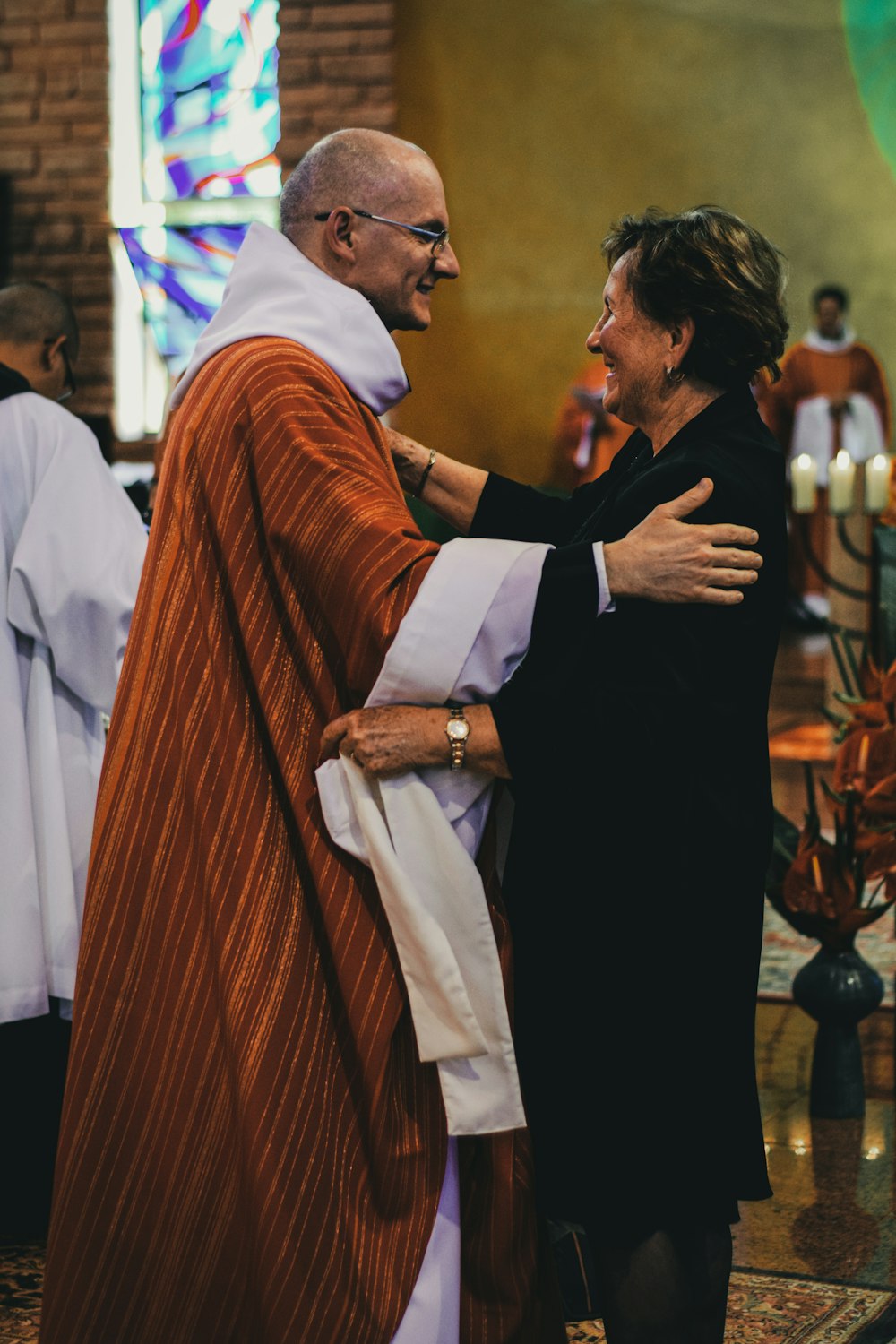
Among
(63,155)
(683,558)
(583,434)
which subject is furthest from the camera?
(583,434)

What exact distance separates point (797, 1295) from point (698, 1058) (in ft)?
3.24

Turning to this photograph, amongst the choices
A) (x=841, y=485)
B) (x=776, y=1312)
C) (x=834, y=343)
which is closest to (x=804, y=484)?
(x=841, y=485)

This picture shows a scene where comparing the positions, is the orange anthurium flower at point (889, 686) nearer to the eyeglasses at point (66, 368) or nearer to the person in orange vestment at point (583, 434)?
the eyeglasses at point (66, 368)

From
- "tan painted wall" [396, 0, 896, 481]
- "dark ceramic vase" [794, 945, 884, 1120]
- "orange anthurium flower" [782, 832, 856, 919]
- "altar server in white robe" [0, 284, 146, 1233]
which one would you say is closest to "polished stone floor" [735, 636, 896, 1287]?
"dark ceramic vase" [794, 945, 884, 1120]

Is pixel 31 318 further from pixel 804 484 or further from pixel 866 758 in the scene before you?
pixel 804 484

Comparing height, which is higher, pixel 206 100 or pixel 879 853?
pixel 206 100

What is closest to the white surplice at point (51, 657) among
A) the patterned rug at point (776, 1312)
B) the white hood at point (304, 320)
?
the patterned rug at point (776, 1312)

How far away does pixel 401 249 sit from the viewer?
2.12 meters

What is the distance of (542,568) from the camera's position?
6.01ft

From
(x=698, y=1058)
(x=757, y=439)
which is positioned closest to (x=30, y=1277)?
(x=698, y=1058)

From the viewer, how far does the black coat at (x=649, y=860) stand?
181cm

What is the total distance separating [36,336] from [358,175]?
1.41m

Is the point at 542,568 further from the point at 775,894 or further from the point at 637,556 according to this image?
the point at 775,894

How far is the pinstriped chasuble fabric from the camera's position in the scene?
188cm
